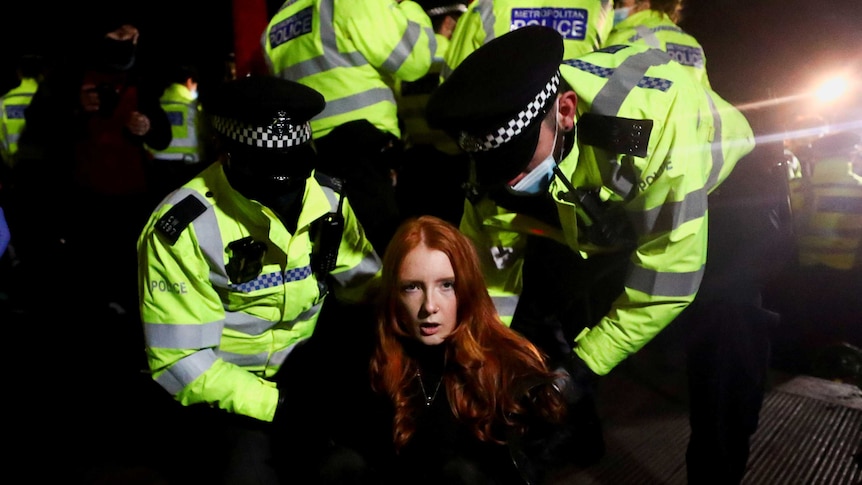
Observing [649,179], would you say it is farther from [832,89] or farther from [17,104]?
[17,104]

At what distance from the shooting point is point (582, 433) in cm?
247

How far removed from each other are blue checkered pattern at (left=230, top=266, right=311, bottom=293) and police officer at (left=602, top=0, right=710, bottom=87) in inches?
67.8

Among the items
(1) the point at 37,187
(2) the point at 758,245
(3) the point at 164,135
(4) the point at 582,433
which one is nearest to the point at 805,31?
(2) the point at 758,245

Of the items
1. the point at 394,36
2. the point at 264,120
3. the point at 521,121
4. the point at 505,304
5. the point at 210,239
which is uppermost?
the point at 394,36

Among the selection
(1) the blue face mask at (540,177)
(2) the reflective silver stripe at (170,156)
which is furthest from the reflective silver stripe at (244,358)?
(2) the reflective silver stripe at (170,156)

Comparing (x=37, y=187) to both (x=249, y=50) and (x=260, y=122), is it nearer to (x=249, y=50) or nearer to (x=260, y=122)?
(x=249, y=50)

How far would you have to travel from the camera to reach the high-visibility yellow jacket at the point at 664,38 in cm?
251

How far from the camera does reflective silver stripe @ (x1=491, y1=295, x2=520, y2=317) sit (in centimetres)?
215

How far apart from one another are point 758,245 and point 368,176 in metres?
1.51

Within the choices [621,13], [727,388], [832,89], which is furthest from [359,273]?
[832,89]

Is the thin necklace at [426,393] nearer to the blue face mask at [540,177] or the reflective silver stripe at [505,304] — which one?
the reflective silver stripe at [505,304]

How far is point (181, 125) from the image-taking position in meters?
3.44

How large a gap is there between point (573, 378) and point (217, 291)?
118cm

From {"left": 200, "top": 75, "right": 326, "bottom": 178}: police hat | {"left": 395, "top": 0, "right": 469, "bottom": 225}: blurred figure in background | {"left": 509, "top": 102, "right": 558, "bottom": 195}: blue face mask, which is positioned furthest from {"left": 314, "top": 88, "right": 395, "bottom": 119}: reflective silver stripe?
{"left": 509, "top": 102, "right": 558, "bottom": 195}: blue face mask
